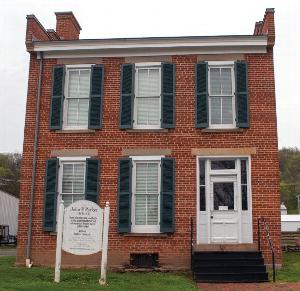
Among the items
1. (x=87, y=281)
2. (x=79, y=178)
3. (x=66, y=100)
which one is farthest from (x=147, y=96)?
(x=87, y=281)

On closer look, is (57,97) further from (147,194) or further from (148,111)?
(147,194)

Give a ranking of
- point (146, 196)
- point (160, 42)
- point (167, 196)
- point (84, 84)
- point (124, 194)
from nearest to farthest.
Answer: point (167, 196)
point (124, 194)
point (146, 196)
point (160, 42)
point (84, 84)

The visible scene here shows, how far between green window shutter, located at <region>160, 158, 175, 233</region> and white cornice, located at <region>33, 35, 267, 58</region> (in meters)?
3.44

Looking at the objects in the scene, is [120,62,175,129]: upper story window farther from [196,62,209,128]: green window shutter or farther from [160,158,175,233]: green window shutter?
[160,158,175,233]: green window shutter

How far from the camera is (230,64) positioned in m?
15.5

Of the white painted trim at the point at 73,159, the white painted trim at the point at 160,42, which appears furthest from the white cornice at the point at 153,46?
the white painted trim at the point at 73,159

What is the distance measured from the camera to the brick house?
14766 mm

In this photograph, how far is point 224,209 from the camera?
14922 millimetres

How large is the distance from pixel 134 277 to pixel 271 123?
6.11 metres

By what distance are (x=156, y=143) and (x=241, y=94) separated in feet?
9.54

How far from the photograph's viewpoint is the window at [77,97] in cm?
1571

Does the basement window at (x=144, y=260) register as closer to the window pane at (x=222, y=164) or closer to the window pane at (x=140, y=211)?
the window pane at (x=140, y=211)

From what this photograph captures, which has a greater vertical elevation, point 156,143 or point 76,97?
point 76,97

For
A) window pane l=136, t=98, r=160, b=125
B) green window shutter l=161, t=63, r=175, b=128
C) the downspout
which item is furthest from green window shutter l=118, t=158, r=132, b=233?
the downspout
